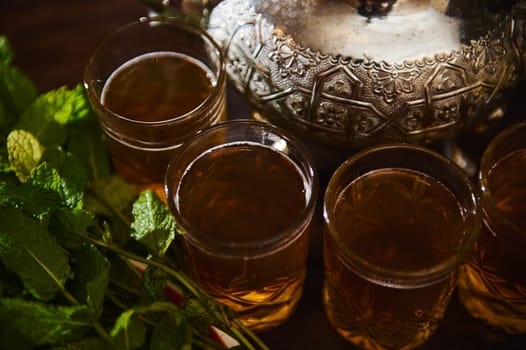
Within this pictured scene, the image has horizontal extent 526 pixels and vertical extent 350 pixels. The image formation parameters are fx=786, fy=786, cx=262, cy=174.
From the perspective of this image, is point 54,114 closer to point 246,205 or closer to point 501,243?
point 246,205

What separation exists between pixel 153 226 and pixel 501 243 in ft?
1.04

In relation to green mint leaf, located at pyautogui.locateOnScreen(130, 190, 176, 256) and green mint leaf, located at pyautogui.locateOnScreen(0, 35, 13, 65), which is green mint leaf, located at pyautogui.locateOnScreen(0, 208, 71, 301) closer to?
green mint leaf, located at pyautogui.locateOnScreen(130, 190, 176, 256)

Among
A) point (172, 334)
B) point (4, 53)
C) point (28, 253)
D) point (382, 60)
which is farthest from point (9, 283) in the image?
point (382, 60)

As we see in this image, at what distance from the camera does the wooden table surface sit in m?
0.81

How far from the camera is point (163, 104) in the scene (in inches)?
33.4

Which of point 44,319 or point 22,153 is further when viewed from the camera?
point 22,153

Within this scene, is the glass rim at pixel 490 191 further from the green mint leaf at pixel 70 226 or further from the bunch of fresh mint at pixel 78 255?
the green mint leaf at pixel 70 226

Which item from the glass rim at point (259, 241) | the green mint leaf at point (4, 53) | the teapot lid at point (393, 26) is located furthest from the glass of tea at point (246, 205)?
the green mint leaf at point (4, 53)

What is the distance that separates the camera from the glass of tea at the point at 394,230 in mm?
704

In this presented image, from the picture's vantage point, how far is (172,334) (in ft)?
2.18

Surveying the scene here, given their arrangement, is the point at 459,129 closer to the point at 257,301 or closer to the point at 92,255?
the point at 257,301

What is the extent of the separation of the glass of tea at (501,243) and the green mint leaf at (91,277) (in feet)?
1.14

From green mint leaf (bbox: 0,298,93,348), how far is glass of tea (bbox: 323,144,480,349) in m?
0.23

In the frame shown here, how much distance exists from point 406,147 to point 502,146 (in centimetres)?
9
